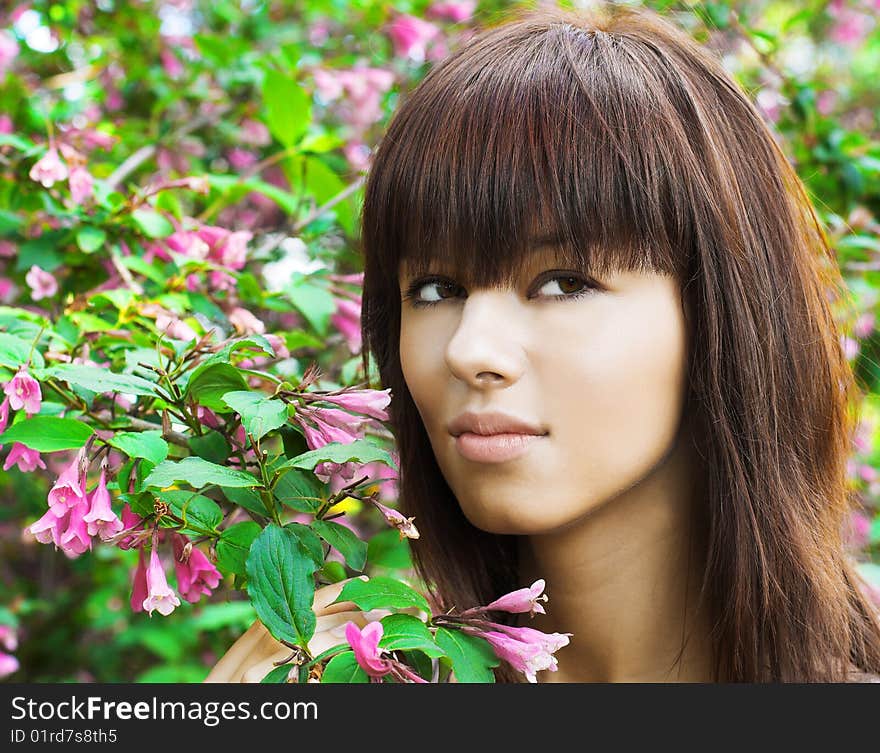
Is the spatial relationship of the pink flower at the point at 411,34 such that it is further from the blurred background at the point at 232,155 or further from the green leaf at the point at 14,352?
the green leaf at the point at 14,352

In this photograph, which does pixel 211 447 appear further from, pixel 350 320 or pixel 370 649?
pixel 350 320

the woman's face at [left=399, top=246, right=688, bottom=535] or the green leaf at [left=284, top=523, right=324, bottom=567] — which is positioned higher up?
the woman's face at [left=399, top=246, right=688, bottom=535]

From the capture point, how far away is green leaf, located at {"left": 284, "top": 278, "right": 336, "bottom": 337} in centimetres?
129

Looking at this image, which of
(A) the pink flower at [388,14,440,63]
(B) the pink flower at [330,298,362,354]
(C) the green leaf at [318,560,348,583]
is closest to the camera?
(C) the green leaf at [318,560,348,583]

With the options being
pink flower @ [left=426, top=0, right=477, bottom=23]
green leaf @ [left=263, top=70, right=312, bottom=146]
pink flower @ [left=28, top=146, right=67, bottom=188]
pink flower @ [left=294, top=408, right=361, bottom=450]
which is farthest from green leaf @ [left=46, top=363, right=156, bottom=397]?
pink flower @ [left=426, top=0, right=477, bottom=23]

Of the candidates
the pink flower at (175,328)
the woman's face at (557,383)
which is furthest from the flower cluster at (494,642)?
the pink flower at (175,328)

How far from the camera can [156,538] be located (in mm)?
843

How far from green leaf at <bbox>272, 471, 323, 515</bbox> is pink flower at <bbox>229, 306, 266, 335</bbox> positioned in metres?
0.32

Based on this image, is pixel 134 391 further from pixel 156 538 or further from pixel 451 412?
pixel 451 412

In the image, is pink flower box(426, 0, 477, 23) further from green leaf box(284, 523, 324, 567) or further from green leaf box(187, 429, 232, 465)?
green leaf box(284, 523, 324, 567)

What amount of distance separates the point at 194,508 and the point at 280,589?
11cm

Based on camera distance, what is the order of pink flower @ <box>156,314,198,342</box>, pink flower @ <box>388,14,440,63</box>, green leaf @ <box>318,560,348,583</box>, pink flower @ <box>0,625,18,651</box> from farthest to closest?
1. pink flower @ <box>388,14,440,63</box>
2. pink flower @ <box>0,625,18,651</box>
3. pink flower @ <box>156,314,198,342</box>
4. green leaf @ <box>318,560,348,583</box>

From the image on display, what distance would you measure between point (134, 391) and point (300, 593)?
0.22 meters

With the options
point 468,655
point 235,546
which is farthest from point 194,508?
point 468,655
